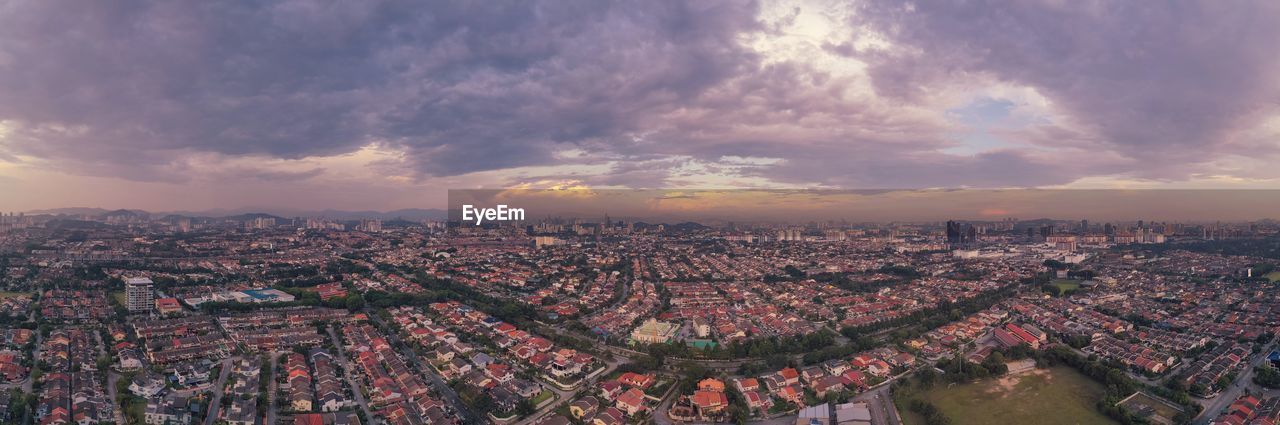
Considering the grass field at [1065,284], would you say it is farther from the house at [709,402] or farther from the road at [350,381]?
the road at [350,381]

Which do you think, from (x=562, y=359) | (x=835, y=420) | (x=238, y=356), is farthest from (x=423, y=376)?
(x=835, y=420)

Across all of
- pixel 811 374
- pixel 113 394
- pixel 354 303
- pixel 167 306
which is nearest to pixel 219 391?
pixel 113 394

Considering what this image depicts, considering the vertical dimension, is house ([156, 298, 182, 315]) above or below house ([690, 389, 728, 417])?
above

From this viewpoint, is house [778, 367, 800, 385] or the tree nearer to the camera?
house [778, 367, 800, 385]

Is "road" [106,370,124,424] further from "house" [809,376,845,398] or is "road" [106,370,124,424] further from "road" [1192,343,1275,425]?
"road" [1192,343,1275,425]

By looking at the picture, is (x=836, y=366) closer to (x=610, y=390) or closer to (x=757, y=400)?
(x=757, y=400)

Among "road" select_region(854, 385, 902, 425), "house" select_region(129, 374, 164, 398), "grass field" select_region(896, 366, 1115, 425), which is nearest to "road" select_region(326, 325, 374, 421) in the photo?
"house" select_region(129, 374, 164, 398)

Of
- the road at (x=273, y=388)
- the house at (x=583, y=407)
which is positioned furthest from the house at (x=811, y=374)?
the road at (x=273, y=388)
